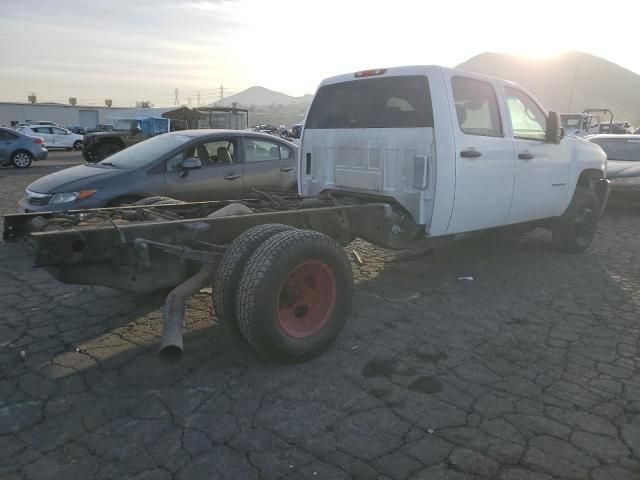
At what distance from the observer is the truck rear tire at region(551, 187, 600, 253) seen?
6.50 m

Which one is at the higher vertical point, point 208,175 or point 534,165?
point 534,165

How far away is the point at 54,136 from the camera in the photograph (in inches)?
1192

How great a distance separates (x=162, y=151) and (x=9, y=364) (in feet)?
13.3

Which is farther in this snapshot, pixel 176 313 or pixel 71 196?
pixel 71 196

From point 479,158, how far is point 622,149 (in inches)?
295

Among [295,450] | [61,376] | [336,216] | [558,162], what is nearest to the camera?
[295,450]

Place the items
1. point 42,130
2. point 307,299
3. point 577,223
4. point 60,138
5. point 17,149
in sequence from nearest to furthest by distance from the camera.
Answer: point 307,299 → point 577,223 → point 17,149 → point 42,130 → point 60,138

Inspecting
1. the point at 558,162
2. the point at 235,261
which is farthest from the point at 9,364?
the point at 558,162

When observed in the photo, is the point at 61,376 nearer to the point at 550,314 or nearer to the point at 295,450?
the point at 295,450

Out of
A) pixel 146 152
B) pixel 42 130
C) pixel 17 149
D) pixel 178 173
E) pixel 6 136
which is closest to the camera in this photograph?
pixel 178 173

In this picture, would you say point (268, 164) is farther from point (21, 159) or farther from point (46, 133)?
point (46, 133)

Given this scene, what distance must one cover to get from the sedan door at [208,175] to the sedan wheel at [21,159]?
1460 cm

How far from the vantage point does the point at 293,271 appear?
346cm

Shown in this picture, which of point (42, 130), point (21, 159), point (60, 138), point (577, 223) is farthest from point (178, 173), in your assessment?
point (42, 130)
